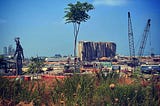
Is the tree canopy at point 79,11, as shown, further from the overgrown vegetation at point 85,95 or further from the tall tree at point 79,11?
the overgrown vegetation at point 85,95

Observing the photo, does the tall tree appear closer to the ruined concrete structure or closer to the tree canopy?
the tree canopy

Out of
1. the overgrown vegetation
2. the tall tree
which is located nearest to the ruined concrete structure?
the tall tree

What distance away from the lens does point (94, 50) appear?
107625mm

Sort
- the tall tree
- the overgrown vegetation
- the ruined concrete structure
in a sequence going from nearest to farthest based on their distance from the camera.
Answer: the overgrown vegetation
the tall tree
the ruined concrete structure

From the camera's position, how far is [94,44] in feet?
360

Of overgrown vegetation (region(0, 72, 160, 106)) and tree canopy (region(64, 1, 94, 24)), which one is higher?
tree canopy (region(64, 1, 94, 24))

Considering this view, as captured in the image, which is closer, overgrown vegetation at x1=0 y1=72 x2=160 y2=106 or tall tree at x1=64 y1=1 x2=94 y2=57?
overgrown vegetation at x1=0 y1=72 x2=160 y2=106

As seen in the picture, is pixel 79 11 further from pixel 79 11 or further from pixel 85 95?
pixel 85 95

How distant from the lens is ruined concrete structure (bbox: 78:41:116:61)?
100m

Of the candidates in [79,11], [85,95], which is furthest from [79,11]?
[85,95]

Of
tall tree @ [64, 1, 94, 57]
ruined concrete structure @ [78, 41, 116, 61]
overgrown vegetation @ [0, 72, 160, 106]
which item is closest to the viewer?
overgrown vegetation @ [0, 72, 160, 106]

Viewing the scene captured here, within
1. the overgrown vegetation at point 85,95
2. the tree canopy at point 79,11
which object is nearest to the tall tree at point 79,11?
the tree canopy at point 79,11

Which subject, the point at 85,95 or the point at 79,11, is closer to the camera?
the point at 85,95

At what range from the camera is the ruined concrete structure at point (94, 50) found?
330ft
